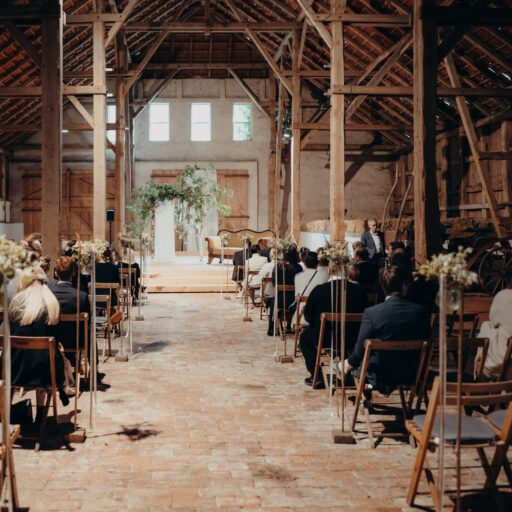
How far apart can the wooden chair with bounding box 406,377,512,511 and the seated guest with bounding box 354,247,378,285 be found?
12.5 feet

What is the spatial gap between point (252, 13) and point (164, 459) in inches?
625

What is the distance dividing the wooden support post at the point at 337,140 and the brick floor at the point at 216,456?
4.11m

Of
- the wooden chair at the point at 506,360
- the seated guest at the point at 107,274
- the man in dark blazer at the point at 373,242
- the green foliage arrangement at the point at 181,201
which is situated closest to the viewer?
the wooden chair at the point at 506,360

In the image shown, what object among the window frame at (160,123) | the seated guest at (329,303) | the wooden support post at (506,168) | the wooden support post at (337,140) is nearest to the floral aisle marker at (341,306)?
the seated guest at (329,303)

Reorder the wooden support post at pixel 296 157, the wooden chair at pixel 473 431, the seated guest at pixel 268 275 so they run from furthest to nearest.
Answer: the wooden support post at pixel 296 157 < the seated guest at pixel 268 275 < the wooden chair at pixel 473 431

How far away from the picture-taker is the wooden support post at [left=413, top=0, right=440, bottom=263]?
609cm

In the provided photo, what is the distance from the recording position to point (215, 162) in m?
20.0

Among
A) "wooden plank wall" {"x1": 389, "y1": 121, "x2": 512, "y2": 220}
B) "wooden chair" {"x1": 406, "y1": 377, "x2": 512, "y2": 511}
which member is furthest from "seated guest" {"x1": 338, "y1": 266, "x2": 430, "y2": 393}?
"wooden plank wall" {"x1": 389, "y1": 121, "x2": 512, "y2": 220}

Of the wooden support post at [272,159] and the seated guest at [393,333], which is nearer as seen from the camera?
the seated guest at [393,333]

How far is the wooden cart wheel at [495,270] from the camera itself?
787 centimetres

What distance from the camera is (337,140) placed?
9.34 m

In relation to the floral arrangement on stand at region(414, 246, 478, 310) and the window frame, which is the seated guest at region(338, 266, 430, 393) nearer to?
the floral arrangement on stand at region(414, 246, 478, 310)

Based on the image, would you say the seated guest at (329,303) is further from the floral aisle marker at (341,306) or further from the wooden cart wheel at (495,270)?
the wooden cart wheel at (495,270)

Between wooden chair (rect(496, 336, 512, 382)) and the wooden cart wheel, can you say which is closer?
wooden chair (rect(496, 336, 512, 382))
